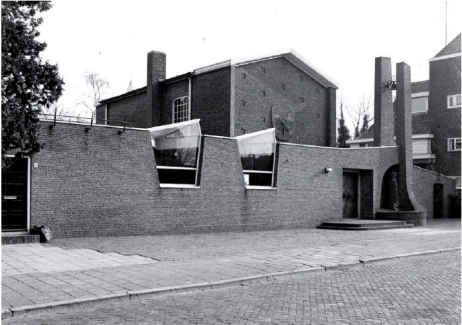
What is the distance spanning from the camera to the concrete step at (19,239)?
1327 centimetres

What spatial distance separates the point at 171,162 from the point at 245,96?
8608 mm

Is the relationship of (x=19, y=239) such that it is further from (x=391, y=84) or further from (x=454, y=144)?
(x=454, y=144)

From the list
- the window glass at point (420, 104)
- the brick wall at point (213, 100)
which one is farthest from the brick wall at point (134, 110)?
the window glass at point (420, 104)

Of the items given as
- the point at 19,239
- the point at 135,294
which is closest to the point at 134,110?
the point at 19,239

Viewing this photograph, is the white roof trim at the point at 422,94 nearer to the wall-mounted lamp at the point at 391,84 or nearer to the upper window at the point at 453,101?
the upper window at the point at 453,101

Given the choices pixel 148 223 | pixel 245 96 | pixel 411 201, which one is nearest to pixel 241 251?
pixel 148 223

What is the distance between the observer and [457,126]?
35688 millimetres

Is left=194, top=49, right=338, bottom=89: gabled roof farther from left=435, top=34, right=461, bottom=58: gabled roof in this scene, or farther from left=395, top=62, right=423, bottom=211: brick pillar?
left=435, top=34, right=461, bottom=58: gabled roof

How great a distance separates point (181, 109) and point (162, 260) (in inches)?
663

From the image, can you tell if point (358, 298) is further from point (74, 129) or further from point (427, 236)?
point (427, 236)

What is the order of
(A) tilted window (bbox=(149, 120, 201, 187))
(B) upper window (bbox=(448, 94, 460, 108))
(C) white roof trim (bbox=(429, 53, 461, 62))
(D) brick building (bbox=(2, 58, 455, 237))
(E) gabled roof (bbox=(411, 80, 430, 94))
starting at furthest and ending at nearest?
(E) gabled roof (bbox=(411, 80, 430, 94)) < (B) upper window (bbox=(448, 94, 460, 108)) < (C) white roof trim (bbox=(429, 53, 461, 62)) < (A) tilted window (bbox=(149, 120, 201, 187)) < (D) brick building (bbox=(2, 58, 455, 237))

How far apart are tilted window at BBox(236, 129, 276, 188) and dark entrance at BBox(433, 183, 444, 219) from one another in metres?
15.0

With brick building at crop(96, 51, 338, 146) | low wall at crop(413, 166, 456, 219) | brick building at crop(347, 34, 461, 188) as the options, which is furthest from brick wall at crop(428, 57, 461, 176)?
brick building at crop(96, 51, 338, 146)

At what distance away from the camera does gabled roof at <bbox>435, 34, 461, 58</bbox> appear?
36688 millimetres
